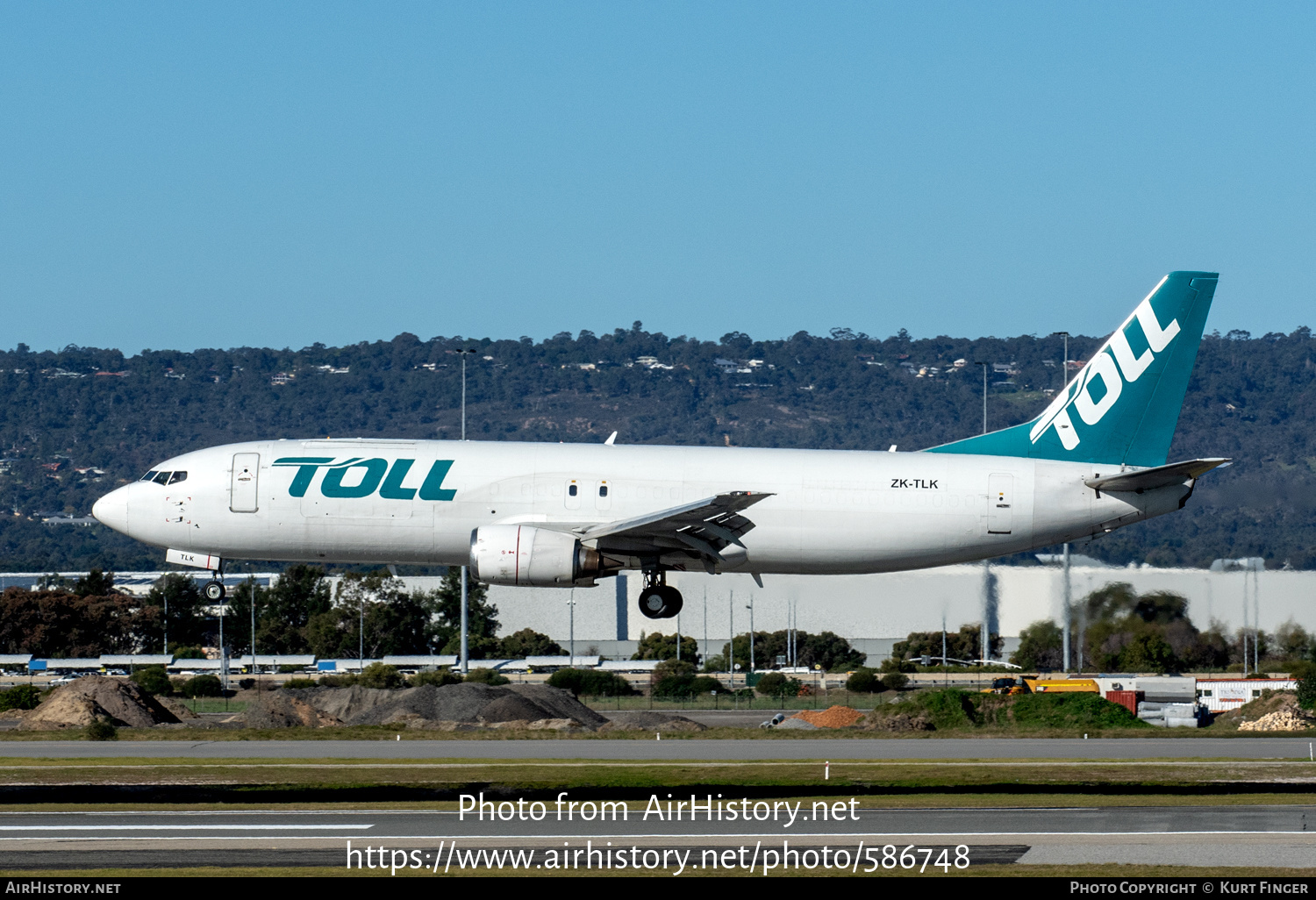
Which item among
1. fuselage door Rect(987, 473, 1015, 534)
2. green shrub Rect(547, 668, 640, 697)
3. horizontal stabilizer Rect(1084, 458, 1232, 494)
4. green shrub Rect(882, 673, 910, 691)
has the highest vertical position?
horizontal stabilizer Rect(1084, 458, 1232, 494)

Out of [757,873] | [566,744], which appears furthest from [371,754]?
[757,873]

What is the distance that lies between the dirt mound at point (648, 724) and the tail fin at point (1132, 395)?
13.4 m

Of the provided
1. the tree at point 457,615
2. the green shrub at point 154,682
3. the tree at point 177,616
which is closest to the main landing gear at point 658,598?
the green shrub at point 154,682

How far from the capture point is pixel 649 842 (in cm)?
2125

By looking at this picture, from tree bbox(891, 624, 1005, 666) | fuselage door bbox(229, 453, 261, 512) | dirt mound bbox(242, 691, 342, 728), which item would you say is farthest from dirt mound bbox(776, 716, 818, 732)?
tree bbox(891, 624, 1005, 666)

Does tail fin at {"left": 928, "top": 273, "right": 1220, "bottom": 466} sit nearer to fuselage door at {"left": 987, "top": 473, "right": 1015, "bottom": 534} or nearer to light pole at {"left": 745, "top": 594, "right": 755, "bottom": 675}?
fuselage door at {"left": 987, "top": 473, "right": 1015, "bottom": 534}

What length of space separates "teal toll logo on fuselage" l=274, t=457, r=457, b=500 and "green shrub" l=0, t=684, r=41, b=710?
24.5 m

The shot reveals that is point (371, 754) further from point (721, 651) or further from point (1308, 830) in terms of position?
point (721, 651)

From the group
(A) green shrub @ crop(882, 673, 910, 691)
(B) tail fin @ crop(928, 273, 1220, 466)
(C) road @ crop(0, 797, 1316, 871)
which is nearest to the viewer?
(C) road @ crop(0, 797, 1316, 871)

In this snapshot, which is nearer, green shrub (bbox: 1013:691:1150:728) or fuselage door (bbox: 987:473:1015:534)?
fuselage door (bbox: 987:473:1015:534)

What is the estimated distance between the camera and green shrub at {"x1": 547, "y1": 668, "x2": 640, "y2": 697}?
236 feet

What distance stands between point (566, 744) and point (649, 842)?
59.5 ft

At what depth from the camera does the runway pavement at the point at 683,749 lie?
3600 cm
